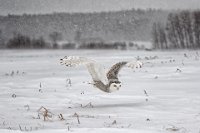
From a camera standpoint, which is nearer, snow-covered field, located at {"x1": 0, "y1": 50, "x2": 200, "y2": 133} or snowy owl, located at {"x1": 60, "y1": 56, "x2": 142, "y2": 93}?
snow-covered field, located at {"x1": 0, "y1": 50, "x2": 200, "y2": 133}

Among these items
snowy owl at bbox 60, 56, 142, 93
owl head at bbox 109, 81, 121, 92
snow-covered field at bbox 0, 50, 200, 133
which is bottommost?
snow-covered field at bbox 0, 50, 200, 133

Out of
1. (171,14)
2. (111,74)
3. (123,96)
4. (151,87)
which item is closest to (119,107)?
(111,74)

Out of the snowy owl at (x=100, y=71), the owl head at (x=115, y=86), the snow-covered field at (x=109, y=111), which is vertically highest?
the snowy owl at (x=100, y=71)

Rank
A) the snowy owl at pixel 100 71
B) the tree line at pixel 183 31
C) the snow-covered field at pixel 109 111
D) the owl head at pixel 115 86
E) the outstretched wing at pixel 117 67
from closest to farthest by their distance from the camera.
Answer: the snow-covered field at pixel 109 111 → the owl head at pixel 115 86 → the snowy owl at pixel 100 71 → the outstretched wing at pixel 117 67 → the tree line at pixel 183 31

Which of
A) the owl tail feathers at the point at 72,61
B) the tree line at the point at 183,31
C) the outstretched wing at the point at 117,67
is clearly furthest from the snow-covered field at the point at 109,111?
the tree line at the point at 183,31

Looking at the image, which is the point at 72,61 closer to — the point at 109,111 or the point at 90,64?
the point at 90,64

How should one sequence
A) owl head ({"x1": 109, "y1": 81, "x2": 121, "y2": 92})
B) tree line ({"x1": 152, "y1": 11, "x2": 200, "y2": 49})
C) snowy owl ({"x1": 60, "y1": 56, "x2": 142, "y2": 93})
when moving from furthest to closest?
tree line ({"x1": 152, "y1": 11, "x2": 200, "y2": 49}) → snowy owl ({"x1": 60, "y1": 56, "x2": 142, "y2": 93}) → owl head ({"x1": 109, "y1": 81, "x2": 121, "y2": 92})

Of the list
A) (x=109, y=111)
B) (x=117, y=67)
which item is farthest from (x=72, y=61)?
(x=109, y=111)

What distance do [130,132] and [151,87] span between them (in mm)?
7134

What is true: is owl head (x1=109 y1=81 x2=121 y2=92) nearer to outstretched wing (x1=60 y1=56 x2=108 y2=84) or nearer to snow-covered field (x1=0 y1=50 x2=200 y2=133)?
outstretched wing (x1=60 y1=56 x2=108 y2=84)

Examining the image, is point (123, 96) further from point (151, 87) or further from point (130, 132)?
point (130, 132)

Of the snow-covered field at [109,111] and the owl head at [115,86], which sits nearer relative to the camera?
the snow-covered field at [109,111]

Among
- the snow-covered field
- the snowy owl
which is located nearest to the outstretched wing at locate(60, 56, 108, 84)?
the snowy owl

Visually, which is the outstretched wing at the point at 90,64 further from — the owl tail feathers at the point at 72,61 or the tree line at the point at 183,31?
the tree line at the point at 183,31
